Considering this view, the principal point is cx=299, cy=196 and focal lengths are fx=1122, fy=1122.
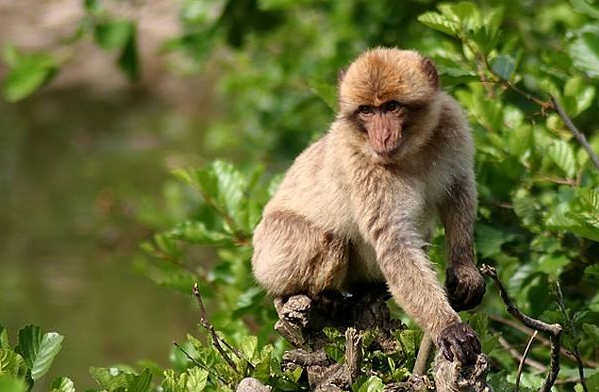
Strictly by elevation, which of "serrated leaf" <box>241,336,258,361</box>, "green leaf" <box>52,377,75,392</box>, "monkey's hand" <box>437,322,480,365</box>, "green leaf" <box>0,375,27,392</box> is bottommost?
"serrated leaf" <box>241,336,258,361</box>

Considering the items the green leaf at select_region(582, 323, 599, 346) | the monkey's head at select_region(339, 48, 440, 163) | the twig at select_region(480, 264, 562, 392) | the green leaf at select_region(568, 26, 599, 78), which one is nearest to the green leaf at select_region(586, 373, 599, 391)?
the green leaf at select_region(582, 323, 599, 346)

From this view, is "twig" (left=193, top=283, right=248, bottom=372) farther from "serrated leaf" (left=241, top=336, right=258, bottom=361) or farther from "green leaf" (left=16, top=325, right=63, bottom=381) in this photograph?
"green leaf" (left=16, top=325, right=63, bottom=381)

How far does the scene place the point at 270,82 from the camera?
28.7 feet

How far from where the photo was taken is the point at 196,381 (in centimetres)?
366

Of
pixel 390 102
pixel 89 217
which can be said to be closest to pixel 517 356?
pixel 390 102

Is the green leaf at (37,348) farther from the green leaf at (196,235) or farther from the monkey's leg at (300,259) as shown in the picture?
the green leaf at (196,235)

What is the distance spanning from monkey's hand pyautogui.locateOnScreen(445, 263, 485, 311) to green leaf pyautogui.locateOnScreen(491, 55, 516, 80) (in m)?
1.11

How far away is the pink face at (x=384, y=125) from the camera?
4.21 meters

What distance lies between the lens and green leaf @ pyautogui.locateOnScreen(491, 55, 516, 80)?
4.96m

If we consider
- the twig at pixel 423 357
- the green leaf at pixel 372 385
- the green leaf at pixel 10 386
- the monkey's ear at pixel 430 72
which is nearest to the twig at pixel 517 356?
the twig at pixel 423 357

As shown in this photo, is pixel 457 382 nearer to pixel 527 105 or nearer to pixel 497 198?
pixel 497 198

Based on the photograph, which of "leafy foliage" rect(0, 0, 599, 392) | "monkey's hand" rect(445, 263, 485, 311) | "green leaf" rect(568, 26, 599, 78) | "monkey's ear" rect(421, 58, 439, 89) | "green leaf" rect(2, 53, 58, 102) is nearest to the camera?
"leafy foliage" rect(0, 0, 599, 392)

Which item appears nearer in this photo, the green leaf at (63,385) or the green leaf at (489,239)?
the green leaf at (63,385)

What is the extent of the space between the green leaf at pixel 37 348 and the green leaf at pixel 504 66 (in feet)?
7.76
